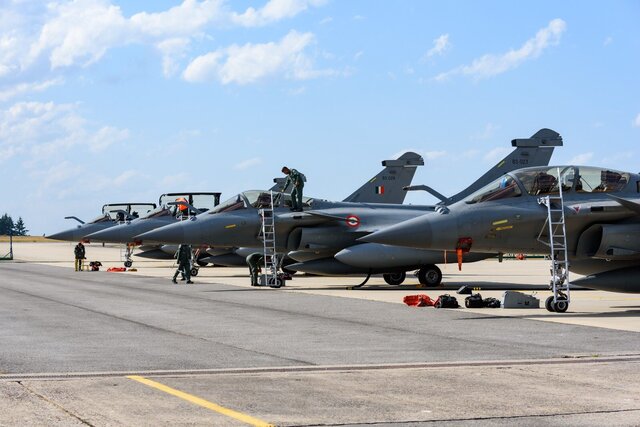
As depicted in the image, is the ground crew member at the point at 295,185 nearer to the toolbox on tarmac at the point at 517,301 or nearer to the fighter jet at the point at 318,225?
the fighter jet at the point at 318,225

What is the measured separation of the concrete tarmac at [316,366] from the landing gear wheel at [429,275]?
24.6ft

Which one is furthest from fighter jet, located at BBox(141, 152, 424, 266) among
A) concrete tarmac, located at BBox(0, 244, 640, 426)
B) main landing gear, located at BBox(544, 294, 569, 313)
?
main landing gear, located at BBox(544, 294, 569, 313)

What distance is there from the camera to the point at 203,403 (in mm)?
8234

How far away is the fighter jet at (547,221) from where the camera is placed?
1780 centimetres

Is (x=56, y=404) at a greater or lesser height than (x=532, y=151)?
lesser

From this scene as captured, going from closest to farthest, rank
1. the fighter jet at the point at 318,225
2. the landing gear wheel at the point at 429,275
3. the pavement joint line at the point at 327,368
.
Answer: the pavement joint line at the point at 327,368, the landing gear wheel at the point at 429,275, the fighter jet at the point at 318,225

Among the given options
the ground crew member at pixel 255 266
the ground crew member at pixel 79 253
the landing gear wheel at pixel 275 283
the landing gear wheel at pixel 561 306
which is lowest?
the landing gear wheel at pixel 561 306

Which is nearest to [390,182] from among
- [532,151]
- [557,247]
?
[532,151]

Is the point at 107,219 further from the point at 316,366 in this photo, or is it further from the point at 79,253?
the point at 316,366

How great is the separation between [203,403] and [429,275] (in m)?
19.5

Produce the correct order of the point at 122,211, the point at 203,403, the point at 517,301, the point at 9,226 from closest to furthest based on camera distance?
the point at 203,403 → the point at 517,301 → the point at 122,211 → the point at 9,226

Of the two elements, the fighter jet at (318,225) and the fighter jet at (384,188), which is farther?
the fighter jet at (384,188)

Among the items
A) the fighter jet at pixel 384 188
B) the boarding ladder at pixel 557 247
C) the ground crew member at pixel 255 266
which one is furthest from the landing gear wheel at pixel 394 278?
the boarding ladder at pixel 557 247

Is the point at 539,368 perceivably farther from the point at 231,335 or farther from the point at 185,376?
the point at 231,335
